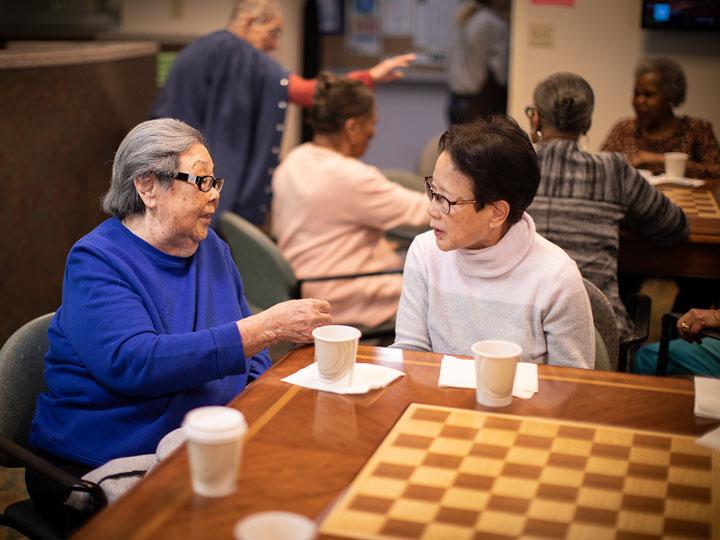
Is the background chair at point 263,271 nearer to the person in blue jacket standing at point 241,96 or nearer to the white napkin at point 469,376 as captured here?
the person in blue jacket standing at point 241,96

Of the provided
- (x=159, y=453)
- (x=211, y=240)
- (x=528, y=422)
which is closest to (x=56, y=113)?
(x=211, y=240)

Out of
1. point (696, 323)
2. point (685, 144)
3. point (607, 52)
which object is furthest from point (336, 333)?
point (607, 52)

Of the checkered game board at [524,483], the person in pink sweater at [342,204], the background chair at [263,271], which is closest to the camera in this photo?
the checkered game board at [524,483]

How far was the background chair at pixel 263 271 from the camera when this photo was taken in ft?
10.9

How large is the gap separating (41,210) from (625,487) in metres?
3.14

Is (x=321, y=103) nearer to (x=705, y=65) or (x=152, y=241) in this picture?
(x=152, y=241)

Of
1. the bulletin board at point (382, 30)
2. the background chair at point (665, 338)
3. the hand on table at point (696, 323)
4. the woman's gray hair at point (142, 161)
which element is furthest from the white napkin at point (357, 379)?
the bulletin board at point (382, 30)

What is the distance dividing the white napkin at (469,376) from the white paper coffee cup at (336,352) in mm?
180

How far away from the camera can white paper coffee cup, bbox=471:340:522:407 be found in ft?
5.73

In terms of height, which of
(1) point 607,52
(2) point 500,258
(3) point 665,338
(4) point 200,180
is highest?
(1) point 607,52

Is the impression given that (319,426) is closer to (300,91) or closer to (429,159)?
(300,91)

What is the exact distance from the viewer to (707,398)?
180 cm

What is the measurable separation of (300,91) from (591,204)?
5.30ft

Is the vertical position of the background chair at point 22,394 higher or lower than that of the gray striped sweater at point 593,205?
lower
